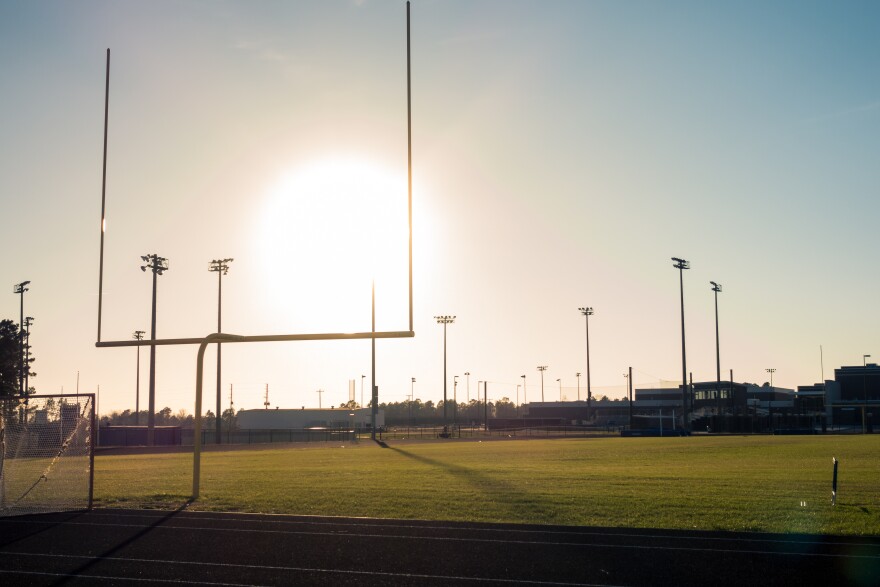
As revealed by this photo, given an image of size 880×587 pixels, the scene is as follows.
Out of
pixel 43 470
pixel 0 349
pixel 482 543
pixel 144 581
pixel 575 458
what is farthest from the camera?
pixel 0 349

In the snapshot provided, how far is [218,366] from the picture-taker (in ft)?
240

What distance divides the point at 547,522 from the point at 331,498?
6.39 m

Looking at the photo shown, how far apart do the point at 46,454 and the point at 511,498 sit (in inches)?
476

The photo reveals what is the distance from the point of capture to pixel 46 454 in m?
22.2

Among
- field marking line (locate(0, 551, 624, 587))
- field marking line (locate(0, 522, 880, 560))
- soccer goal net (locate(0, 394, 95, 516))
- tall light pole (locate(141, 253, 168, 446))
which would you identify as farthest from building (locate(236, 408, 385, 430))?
field marking line (locate(0, 551, 624, 587))

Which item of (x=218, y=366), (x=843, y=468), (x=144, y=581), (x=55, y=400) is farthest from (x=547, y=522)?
(x=218, y=366)

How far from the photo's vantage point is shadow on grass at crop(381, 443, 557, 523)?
55.9ft

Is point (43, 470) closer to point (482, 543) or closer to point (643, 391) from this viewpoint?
point (482, 543)

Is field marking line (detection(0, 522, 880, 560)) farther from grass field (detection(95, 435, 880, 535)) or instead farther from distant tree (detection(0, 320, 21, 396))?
distant tree (detection(0, 320, 21, 396))

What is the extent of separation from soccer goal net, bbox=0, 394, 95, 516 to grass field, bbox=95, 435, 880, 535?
0.90 m

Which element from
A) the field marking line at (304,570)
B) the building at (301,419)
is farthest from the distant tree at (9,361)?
the building at (301,419)

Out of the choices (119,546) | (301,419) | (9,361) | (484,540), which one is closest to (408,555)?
(484,540)

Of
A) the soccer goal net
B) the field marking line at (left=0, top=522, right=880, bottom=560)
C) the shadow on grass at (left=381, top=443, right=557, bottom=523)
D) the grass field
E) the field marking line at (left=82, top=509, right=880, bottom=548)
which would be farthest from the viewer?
the soccer goal net

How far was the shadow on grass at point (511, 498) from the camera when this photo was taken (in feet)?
55.9
